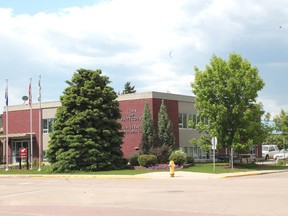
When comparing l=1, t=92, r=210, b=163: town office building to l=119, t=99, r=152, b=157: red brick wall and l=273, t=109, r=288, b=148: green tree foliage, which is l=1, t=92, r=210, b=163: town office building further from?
l=273, t=109, r=288, b=148: green tree foliage

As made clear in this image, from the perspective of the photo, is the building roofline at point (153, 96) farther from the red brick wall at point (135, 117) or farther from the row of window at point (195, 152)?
the row of window at point (195, 152)

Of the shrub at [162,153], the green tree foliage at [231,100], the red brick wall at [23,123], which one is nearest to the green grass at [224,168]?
the green tree foliage at [231,100]

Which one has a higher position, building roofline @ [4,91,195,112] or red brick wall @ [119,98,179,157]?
building roofline @ [4,91,195,112]

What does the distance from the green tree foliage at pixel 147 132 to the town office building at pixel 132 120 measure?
2216 mm

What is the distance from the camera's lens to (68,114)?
39.5m

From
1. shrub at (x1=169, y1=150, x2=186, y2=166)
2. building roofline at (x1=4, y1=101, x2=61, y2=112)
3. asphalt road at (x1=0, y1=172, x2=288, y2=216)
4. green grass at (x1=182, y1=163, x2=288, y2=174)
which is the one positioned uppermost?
building roofline at (x1=4, y1=101, x2=61, y2=112)

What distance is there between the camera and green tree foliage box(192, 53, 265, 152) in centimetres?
3909

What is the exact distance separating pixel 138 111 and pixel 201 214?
117 ft

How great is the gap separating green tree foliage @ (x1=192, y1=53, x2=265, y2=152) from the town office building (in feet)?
26.9

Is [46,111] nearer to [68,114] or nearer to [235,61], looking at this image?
[68,114]

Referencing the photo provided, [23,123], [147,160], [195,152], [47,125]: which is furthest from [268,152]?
[23,123]

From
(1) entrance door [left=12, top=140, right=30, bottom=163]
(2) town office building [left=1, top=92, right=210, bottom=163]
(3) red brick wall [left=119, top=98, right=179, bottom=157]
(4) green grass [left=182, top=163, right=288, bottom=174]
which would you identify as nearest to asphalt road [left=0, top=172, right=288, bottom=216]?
(4) green grass [left=182, top=163, right=288, bottom=174]

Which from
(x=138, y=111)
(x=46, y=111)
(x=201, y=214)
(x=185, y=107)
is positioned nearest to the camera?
(x=201, y=214)

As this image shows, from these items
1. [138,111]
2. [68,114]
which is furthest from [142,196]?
[138,111]
